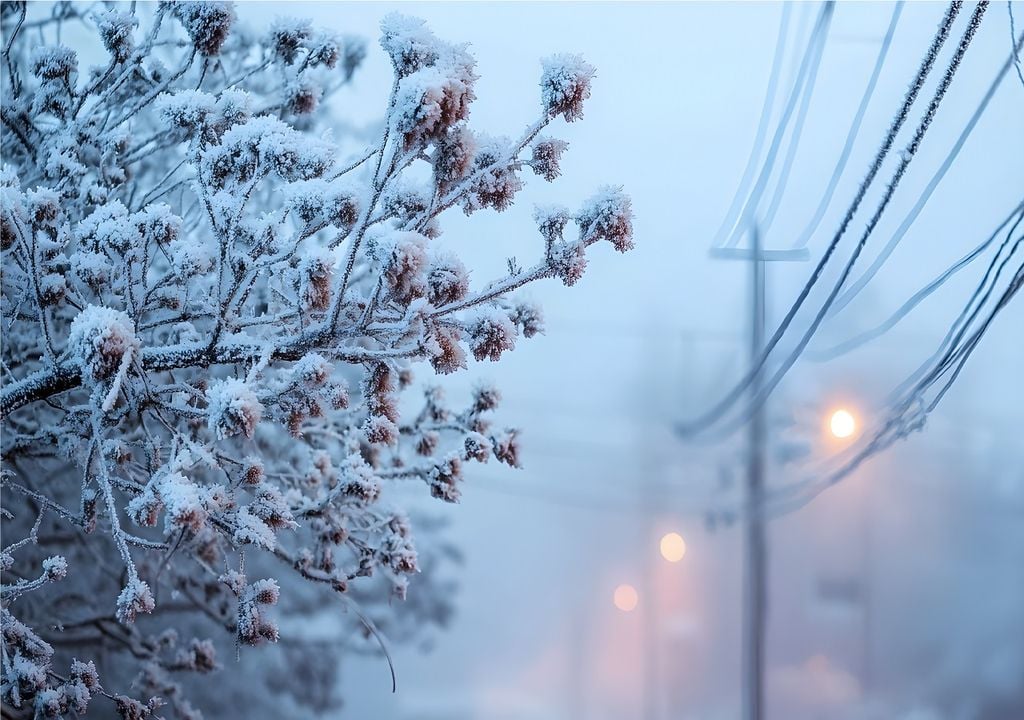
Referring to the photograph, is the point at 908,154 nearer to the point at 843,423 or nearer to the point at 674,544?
the point at 843,423

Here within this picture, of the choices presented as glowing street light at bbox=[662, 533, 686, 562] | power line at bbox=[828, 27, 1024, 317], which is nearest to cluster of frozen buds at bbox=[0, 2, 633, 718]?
glowing street light at bbox=[662, 533, 686, 562]

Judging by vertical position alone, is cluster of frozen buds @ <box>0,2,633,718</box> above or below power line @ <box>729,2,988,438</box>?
below

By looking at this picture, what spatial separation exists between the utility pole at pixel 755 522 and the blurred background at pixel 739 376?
0.07ft

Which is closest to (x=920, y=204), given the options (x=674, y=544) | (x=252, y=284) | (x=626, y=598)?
(x=674, y=544)

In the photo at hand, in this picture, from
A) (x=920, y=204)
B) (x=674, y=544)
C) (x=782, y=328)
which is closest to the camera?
(x=782, y=328)

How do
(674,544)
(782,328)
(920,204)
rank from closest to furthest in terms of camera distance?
(782,328)
(920,204)
(674,544)

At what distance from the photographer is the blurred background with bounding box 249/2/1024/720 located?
6.04 feet

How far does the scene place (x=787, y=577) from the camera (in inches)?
74.7

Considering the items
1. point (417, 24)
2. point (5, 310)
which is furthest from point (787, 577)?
point (5, 310)

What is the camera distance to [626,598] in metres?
1.96

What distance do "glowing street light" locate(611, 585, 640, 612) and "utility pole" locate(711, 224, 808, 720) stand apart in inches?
9.6

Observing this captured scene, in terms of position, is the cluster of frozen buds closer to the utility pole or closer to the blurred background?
the blurred background

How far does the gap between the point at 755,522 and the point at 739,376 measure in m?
0.33

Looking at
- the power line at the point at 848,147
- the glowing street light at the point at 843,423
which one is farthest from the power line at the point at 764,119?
the glowing street light at the point at 843,423
